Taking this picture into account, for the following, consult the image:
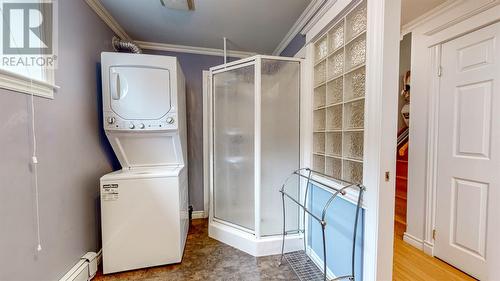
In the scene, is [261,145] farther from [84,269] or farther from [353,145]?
[84,269]

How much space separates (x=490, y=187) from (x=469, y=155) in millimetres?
273

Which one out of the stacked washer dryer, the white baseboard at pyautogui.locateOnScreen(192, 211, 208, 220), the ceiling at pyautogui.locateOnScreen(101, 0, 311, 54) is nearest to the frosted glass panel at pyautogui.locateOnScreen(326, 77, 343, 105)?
the ceiling at pyautogui.locateOnScreen(101, 0, 311, 54)

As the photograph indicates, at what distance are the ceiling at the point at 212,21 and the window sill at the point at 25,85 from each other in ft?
3.36

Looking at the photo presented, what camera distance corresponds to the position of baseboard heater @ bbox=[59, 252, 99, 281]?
1492 mm

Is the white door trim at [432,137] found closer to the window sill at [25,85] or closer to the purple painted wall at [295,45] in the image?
the purple painted wall at [295,45]

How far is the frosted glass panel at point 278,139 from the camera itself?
2.04m

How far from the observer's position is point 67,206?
59.4 inches

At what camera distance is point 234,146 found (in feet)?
7.41

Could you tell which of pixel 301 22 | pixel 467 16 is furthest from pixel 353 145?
pixel 467 16

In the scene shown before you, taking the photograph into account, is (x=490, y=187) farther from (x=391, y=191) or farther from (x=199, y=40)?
(x=199, y=40)

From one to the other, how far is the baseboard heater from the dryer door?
1163 mm

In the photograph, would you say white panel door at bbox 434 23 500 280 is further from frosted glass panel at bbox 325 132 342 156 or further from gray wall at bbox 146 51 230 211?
gray wall at bbox 146 51 230 211

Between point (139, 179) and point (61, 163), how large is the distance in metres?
0.52

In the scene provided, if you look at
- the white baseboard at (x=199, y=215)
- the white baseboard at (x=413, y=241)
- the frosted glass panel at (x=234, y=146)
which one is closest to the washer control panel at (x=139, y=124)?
the frosted glass panel at (x=234, y=146)
